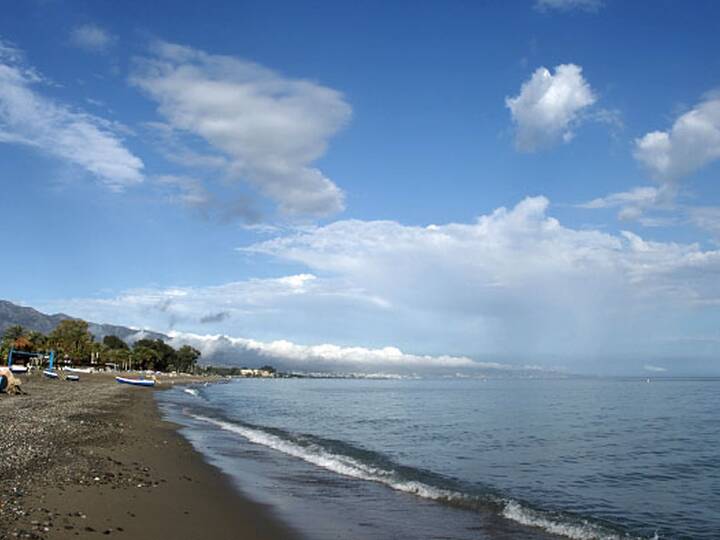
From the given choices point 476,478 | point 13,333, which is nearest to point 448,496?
point 476,478

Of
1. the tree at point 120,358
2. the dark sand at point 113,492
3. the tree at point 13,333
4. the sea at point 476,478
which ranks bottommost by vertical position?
the tree at point 120,358

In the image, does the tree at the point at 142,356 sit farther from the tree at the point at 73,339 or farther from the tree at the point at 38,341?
the tree at the point at 38,341

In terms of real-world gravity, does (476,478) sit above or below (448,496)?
below

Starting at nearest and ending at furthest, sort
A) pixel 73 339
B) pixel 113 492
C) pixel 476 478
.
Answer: pixel 113 492, pixel 476 478, pixel 73 339

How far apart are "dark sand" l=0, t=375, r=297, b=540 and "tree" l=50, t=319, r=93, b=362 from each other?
134 metres

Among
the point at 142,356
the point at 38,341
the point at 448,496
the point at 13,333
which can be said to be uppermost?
the point at 13,333

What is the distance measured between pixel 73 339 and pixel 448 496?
150 m

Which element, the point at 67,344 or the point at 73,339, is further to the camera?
the point at 73,339

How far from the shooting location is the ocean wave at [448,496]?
46.8 ft

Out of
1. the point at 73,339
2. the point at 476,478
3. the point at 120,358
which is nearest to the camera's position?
the point at 476,478

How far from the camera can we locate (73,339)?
147875mm

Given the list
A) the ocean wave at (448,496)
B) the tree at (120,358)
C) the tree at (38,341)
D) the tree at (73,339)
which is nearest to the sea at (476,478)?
the ocean wave at (448,496)

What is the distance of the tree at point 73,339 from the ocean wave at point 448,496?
13270 cm

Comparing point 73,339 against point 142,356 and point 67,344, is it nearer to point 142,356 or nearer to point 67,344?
point 67,344
